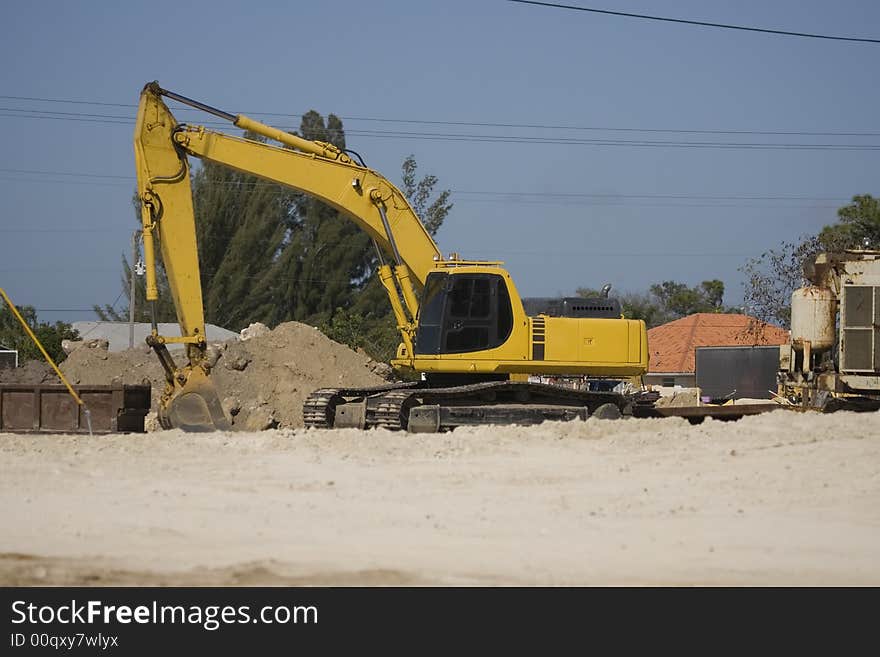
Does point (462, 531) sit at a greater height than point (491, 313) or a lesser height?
lesser

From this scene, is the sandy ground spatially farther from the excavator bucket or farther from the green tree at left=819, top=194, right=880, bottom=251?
the green tree at left=819, top=194, right=880, bottom=251

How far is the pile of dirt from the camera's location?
31359 millimetres

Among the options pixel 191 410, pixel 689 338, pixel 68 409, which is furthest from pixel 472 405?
pixel 689 338

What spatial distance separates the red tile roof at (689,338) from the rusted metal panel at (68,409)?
1732 inches

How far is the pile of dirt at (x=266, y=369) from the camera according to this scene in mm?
31359

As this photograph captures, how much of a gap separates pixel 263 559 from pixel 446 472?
4.69m

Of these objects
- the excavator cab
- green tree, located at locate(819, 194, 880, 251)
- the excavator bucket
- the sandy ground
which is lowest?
the sandy ground

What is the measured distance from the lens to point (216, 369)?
32.4m

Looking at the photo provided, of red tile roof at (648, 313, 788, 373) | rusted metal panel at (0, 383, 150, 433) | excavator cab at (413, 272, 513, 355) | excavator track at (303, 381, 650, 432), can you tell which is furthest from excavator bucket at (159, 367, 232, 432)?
red tile roof at (648, 313, 788, 373)

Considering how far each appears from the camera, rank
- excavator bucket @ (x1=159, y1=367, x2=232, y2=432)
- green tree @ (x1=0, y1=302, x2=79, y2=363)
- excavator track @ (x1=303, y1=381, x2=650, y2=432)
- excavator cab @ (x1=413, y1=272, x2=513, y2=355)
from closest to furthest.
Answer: excavator bucket @ (x1=159, y1=367, x2=232, y2=432)
excavator track @ (x1=303, y1=381, x2=650, y2=432)
excavator cab @ (x1=413, y1=272, x2=513, y2=355)
green tree @ (x1=0, y1=302, x2=79, y2=363)

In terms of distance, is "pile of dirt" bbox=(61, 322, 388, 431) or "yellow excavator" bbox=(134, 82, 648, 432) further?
"pile of dirt" bbox=(61, 322, 388, 431)

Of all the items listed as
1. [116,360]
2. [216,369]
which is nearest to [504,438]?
[216,369]

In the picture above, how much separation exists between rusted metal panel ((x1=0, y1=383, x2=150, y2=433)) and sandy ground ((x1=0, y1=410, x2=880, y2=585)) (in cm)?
224

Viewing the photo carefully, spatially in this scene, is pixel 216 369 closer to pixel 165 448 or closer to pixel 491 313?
pixel 491 313
